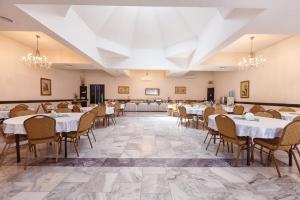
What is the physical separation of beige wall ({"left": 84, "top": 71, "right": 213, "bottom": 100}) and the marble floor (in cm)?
1047

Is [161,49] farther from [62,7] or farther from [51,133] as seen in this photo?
[51,133]

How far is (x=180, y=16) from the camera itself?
6.97 meters

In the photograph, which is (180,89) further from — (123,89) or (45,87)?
(45,87)

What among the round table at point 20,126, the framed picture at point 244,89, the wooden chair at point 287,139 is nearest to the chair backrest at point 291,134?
the wooden chair at point 287,139

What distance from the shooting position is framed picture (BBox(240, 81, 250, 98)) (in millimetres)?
9420

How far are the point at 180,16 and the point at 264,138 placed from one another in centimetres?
526

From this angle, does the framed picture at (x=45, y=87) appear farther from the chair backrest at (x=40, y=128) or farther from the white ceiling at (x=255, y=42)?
the white ceiling at (x=255, y=42)

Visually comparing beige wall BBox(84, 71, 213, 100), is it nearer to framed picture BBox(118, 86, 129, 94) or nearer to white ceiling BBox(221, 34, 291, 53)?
framed picture BBox(118, 86, 129, 94)

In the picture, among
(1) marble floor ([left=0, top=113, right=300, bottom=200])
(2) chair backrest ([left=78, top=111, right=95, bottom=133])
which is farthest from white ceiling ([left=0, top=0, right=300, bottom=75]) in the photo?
(1) marble floor ([left=0, top=113, right=300, bottom=200])

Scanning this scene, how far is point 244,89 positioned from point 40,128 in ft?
30.4

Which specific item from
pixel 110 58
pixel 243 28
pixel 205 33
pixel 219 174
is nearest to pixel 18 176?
pixel 219 174

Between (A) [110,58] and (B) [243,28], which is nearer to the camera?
(B) [243,28]

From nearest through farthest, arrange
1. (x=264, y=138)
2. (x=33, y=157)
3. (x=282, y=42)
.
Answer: (x=264, y=138) < (x=33, y=157) < (x=282, y=42)

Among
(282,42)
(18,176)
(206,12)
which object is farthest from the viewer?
(282,42)
